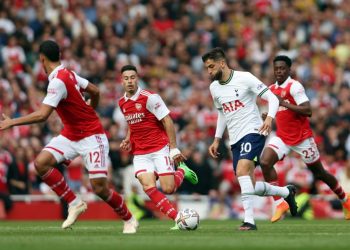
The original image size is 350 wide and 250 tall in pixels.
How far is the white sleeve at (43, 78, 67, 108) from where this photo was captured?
15.4m

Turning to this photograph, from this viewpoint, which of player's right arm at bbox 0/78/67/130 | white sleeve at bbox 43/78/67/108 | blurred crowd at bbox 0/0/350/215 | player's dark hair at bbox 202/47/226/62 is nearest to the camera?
player's right arm at bbox 0/78/67/130

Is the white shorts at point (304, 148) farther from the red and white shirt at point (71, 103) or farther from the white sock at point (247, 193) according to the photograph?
the red and white shirt at point (71, 103)

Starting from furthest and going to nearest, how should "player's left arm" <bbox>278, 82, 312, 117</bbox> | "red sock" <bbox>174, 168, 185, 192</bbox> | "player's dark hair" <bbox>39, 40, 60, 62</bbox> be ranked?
"player's left arm" <bbox>278, 82, 312, 117</bbox> < "red sock" <bbox>174, 168, 185, 192</bbox> < "player's dark hair" <bbox>39, 40, 60, 62</bbox>

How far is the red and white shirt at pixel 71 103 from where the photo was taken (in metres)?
15.5

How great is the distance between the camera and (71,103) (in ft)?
52.2

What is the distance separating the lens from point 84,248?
12.8m

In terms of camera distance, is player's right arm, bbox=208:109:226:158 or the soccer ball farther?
player's right arm, bbox=208:109:226:158

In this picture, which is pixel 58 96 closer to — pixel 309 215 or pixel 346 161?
pixel 309 215

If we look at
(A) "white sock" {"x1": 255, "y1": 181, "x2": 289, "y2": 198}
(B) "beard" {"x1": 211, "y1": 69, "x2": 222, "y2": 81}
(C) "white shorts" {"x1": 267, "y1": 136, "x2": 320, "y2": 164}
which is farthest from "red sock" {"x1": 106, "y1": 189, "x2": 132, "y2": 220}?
(C) "white shorts" {"x1": 267, "y1": 136, "x2": 320, "y2": 164}

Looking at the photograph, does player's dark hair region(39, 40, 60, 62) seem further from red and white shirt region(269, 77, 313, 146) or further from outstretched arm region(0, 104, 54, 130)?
red and white shirt region(269, 77, 313, 146)

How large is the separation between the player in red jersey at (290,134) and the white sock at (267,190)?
130 cm

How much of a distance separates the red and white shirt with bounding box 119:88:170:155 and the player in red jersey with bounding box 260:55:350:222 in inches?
94.4

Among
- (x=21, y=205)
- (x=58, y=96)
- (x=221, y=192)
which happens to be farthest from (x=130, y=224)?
(x=221, y=192)

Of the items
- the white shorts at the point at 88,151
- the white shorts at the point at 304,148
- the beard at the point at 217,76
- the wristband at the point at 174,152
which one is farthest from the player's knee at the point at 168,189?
the white shorts at the point at 304,148
